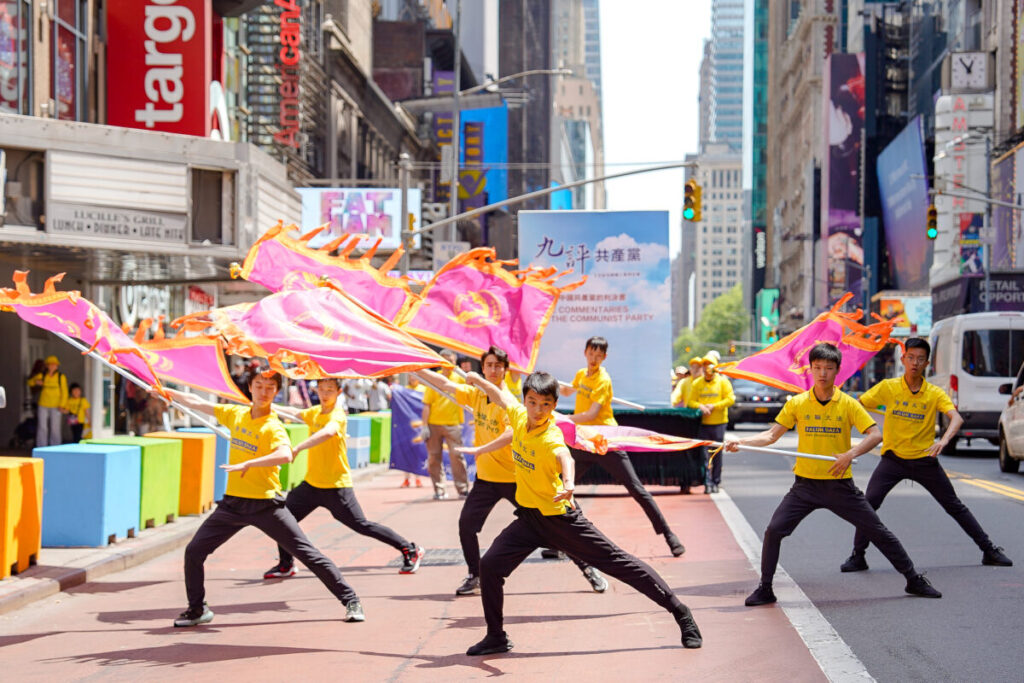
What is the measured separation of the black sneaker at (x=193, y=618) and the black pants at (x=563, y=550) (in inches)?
86.8

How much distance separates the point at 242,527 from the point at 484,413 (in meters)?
1.97

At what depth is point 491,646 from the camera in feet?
25.2

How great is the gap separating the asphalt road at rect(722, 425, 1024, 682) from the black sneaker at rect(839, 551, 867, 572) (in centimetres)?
9

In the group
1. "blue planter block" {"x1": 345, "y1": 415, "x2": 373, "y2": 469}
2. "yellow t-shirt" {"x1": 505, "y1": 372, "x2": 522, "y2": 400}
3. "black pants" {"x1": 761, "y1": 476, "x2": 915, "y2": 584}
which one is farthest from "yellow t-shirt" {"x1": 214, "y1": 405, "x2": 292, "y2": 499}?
"blue planter block" {"x1": 345, "y1": 415, "x2": 373, "y2": 469}

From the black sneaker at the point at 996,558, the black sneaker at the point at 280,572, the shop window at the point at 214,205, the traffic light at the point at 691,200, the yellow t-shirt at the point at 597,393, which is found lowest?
the black sneaker at the point at 280,572

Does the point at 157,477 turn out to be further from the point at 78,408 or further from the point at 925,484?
the point at 78,408

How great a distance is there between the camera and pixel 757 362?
13078 millimetres

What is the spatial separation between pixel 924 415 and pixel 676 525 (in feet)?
13.9

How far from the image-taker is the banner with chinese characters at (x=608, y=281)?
53.5 ft

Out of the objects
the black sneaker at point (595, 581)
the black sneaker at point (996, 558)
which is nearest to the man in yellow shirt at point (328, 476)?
the black sneaker at point (595, 581)

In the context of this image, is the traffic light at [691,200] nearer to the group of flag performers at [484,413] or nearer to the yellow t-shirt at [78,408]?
the yellow t-shirt at [78,408]

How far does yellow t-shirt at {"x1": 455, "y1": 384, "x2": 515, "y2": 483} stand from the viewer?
31.3 feet

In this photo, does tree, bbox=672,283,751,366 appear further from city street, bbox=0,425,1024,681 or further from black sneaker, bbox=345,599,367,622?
black sneaker, bbox=345,599,367,622

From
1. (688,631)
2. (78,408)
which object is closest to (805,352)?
(688,631)
